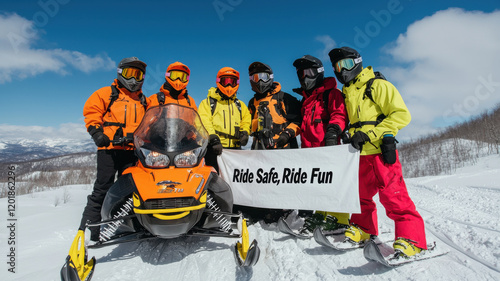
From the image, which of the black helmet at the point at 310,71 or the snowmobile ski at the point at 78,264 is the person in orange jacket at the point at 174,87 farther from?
the snowmobile ski at the point at 78,264

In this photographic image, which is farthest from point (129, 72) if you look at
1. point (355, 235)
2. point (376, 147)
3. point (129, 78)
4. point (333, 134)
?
point (355, 235)

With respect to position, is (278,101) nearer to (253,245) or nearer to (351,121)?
(351,121)

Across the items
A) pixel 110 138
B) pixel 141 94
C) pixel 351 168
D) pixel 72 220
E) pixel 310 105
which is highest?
pixel 141 94

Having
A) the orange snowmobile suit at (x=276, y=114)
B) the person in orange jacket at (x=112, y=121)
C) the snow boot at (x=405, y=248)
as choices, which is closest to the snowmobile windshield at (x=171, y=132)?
the person in orange jacket at (x=112, y=121)

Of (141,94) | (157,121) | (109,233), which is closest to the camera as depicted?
(109,233)

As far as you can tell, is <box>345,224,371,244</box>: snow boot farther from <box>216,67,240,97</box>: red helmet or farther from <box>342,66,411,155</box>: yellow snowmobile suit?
<box>216,67,240,97</box>: red helmet

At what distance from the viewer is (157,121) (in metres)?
3.11

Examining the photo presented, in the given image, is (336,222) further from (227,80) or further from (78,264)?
(78,264)

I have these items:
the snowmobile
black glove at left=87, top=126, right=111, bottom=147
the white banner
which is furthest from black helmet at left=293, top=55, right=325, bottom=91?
black glove at left=87, top=126, right=111, bottom=147

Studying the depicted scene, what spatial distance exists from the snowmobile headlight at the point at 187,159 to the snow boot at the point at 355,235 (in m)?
2.01

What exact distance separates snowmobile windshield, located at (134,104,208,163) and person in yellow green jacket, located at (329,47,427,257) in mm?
1912

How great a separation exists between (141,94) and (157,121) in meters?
1.54

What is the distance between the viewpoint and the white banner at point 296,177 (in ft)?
10.9

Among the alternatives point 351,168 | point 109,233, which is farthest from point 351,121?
point 109,233
